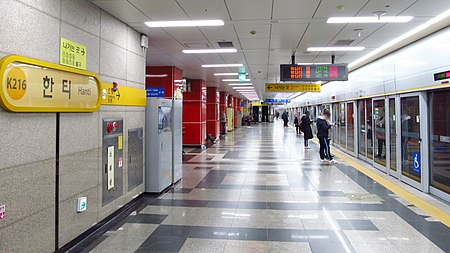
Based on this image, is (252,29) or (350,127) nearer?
(252,29)

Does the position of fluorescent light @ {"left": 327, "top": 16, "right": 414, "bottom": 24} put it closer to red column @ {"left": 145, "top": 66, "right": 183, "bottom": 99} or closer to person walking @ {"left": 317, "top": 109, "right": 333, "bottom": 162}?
person walking @ {"left": 317, "top": 109, "right": 333, "bottom": 162}

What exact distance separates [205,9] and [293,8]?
130 centimetres

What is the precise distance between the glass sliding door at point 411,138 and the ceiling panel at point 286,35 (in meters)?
2.73

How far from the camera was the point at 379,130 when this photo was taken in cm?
820

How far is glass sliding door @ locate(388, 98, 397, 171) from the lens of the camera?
714 centimetres

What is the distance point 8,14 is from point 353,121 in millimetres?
10372

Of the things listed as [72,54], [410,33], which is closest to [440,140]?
[410,33]

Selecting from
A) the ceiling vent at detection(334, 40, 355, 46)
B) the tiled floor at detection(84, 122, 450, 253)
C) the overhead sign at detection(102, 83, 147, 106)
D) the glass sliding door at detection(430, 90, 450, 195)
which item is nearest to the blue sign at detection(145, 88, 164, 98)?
the tiled floor at detection(84, 122, 450, 253)

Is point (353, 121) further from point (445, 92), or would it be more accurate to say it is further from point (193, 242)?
point (193, 242)

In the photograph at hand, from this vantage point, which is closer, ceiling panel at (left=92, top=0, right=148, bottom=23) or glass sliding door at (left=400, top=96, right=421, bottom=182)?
ceiling panel at (left=92, top=0, right=148, bottom=23)

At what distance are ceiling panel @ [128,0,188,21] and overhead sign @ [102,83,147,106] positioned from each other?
1.23 metres

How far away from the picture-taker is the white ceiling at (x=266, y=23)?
13.9ft

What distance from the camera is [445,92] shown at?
17.3 feet

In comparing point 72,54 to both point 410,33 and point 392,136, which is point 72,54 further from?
point 392,136
